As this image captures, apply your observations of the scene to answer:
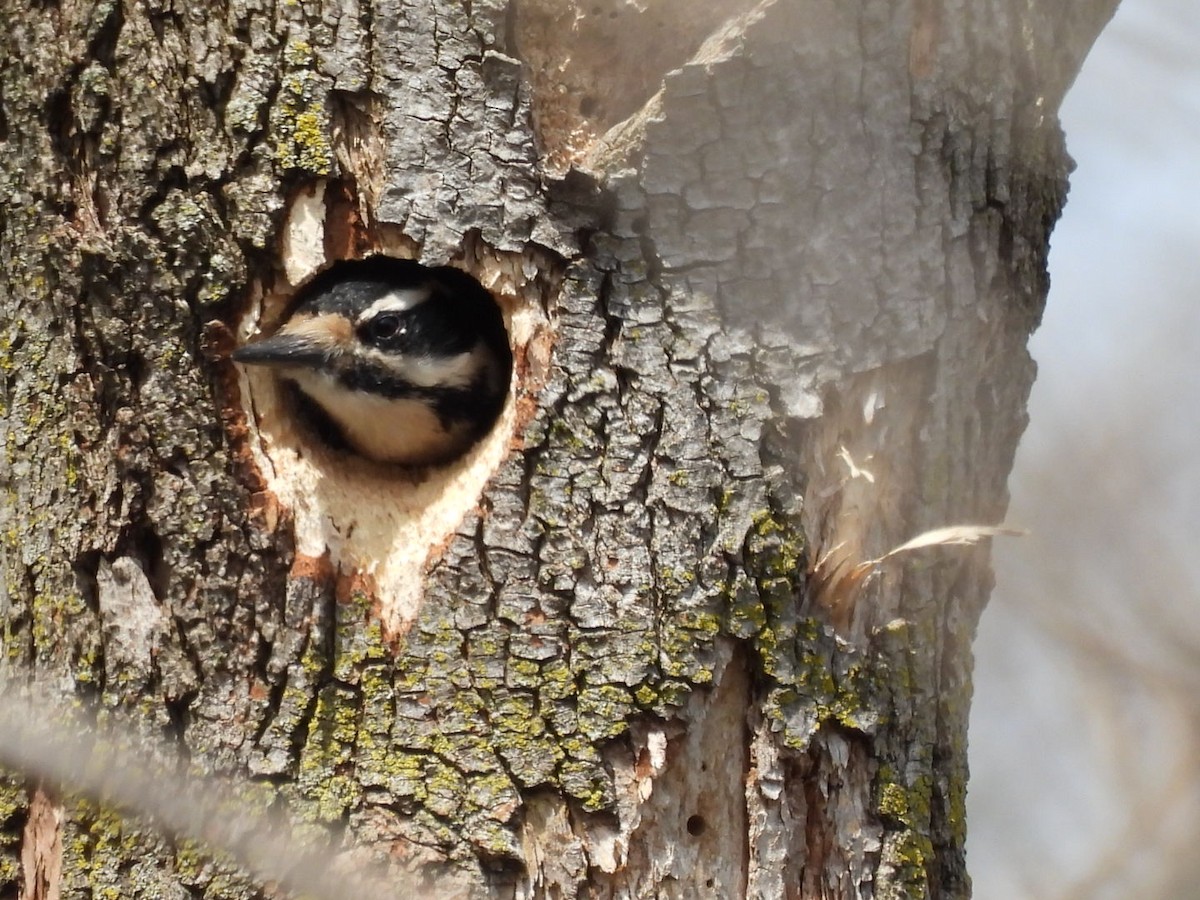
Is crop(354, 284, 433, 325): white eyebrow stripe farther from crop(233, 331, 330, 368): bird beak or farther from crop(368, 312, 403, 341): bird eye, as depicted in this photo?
crop(233, 331, 330, 368): bird beak

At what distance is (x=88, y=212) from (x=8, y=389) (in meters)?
0.32

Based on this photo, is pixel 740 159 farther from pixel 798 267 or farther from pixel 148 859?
pixel 148 859

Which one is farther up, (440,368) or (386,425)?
(440,368)

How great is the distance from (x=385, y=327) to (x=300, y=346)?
0.55m

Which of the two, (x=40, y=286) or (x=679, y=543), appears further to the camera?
(x=40, y=286)

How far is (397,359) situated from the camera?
9.95ft

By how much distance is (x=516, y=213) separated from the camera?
208 cm

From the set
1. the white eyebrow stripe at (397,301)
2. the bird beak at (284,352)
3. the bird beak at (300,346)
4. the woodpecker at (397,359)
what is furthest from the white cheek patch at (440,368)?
the bird beak at (284,352)

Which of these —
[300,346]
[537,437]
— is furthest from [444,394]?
[537,437]

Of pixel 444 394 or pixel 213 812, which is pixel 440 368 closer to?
pixel 444 394

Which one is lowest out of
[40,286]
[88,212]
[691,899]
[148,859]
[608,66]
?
[148,859]

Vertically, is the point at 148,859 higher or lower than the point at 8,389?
lower

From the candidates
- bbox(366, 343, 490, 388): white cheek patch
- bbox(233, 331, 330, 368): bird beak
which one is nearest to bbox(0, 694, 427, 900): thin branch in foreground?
bbox(233, 331, 330, 368): bird beak

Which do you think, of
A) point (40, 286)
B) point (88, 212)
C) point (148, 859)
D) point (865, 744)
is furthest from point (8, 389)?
point (865, 744)
